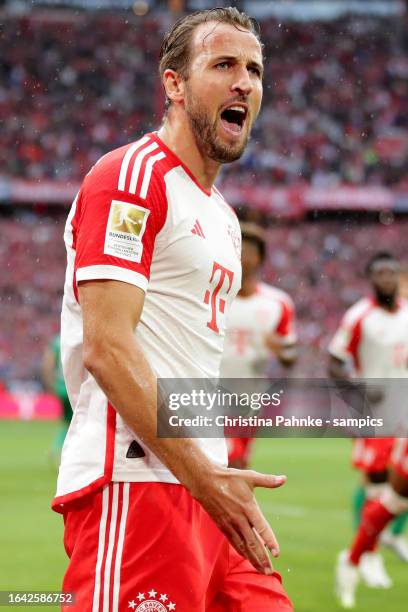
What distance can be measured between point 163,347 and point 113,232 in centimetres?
31

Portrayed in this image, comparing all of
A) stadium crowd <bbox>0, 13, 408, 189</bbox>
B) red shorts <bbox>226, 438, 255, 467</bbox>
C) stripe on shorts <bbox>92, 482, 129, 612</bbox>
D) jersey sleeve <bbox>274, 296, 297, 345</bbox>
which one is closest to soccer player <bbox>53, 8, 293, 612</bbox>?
stripe on shorts <bbox>92, 482, 129, 612</bbox>

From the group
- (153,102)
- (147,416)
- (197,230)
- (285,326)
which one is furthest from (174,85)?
(153,102)

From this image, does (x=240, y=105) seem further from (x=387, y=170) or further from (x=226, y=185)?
(x=387, y=170)

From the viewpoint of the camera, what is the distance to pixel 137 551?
233 centimetres

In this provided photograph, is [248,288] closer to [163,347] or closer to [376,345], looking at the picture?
[376,345]

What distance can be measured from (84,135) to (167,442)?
80.8ft

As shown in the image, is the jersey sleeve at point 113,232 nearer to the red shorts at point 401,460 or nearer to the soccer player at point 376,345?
the red shorts at point 401,460

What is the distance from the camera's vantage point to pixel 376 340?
8328 millimetres

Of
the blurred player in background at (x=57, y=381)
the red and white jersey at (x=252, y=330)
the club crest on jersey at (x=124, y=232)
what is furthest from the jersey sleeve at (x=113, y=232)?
the blurred player in background at (x=57, y=381)

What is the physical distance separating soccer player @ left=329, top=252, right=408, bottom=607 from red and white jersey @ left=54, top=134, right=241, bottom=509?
4.99 m

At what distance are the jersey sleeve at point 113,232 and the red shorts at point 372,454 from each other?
5383 millimetres

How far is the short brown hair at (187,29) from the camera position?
2.59 metres

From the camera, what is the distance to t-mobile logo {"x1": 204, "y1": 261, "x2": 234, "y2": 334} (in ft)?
8.21

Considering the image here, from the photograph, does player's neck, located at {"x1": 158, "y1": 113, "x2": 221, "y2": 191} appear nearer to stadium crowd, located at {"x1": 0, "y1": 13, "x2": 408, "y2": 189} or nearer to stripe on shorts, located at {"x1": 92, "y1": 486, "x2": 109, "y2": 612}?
stripe on shorts, located at {"x1": 92, "y1": 486, "x2": 109, "y2": 612}
